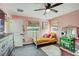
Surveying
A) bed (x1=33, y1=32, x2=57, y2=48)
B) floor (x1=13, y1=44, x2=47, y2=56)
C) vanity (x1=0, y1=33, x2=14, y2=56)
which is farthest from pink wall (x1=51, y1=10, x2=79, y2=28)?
vanity (x1=0, y1=33, x2=14, y2=56)

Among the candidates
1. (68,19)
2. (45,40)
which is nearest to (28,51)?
(45,40)

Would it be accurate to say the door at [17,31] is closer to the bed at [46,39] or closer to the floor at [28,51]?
the floor at [28,51]

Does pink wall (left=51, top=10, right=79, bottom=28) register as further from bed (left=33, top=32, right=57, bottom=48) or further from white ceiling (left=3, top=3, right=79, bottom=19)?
bed (left=33, top=32, right=57, bottom=48)

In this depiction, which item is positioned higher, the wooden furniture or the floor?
the wooden furniture

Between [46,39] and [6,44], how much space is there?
0.67 metres

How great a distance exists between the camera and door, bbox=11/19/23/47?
1686mm

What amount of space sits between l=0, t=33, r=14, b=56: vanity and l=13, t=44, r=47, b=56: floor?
0.10 meters

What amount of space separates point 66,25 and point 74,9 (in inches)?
11.2

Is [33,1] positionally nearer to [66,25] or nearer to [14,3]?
[14,3]

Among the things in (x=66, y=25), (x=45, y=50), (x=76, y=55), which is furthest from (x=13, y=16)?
(x=76, y=55)

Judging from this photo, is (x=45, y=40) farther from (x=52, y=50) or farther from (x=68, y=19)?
(x=68, y=19)

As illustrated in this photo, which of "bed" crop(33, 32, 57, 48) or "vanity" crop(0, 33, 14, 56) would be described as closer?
"vanity" crop(0, 33, 14, 56)

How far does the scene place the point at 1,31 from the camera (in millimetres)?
1647

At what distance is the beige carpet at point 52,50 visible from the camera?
1708mm
